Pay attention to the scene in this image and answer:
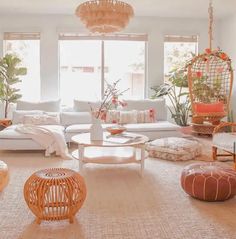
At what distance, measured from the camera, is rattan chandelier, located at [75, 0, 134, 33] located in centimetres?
376

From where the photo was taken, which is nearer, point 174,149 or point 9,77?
point 174,149

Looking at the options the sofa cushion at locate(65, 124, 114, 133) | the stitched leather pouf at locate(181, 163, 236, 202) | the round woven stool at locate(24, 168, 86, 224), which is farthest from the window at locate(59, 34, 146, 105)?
the round woven stool at locate(24, 168, 86, 224)

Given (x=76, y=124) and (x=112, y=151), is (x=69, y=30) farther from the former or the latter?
(x=112, y=151)

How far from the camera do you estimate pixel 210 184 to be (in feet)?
10.2

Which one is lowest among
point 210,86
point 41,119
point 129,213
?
point 129,213

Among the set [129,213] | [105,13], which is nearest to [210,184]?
[129,213]

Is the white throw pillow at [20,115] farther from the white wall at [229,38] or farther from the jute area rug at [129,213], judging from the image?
the white wall at [229,38]

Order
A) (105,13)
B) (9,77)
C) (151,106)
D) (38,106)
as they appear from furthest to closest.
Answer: (9,77), (151,106), (38,106), (105,13)

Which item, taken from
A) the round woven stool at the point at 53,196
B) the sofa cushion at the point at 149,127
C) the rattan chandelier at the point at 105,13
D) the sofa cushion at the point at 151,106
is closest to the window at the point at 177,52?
the sofa cushion at the point at 151,106

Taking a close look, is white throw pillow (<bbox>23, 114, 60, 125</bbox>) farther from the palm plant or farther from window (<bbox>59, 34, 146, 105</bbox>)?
the palm plant

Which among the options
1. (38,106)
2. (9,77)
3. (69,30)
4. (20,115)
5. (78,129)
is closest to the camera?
(78,129)

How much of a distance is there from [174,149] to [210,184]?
1.77m

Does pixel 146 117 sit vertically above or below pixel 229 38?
below

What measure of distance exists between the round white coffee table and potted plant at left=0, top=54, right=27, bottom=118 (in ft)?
8.98
